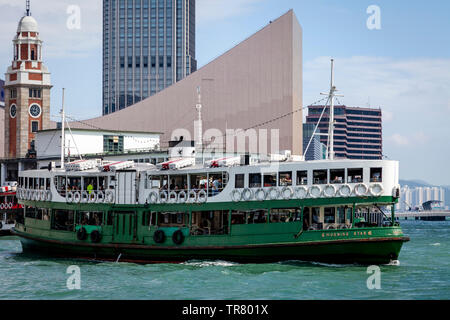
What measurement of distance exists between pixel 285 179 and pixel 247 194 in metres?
1.70

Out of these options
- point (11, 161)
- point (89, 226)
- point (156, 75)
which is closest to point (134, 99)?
point (156, 75)

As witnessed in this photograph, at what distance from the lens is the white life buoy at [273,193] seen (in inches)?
1148

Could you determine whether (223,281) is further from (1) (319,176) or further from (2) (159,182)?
(2) (159,182)

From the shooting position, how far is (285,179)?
29.4 meters

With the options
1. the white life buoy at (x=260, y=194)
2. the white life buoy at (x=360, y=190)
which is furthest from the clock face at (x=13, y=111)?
the white life buoy at (x=360, y=190)

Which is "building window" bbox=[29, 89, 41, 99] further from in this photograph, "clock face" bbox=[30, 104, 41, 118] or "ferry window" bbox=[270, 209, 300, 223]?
"ferry window" bbox=[270, 209, 300, 223]

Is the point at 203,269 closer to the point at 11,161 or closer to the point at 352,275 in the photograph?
the point at 352,275

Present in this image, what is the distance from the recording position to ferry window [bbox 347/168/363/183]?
91.7 feet

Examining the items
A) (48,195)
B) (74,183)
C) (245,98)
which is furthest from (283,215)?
(245,98)

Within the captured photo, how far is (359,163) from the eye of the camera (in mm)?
27812

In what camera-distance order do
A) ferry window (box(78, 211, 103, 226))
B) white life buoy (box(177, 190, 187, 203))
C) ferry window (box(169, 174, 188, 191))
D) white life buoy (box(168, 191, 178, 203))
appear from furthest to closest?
ferry window (box(78, 211, 103, 226)), ferry window (box(169, 174, 188, 191)), white life buoy (box(168, 191, 178, 203)), white life buoy (box(177, 190, 187, 203))

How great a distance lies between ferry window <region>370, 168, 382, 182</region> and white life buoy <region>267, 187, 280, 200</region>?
12.5ft

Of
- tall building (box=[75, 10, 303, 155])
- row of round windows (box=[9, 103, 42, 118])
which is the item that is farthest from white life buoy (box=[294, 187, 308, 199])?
row of round windows (box=[9, 103, 42, 118])

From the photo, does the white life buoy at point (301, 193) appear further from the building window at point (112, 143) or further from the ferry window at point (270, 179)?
the building window at point (112, 143)
